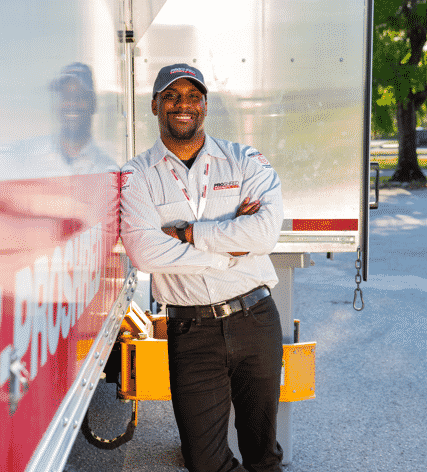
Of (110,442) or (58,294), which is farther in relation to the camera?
(110,442)

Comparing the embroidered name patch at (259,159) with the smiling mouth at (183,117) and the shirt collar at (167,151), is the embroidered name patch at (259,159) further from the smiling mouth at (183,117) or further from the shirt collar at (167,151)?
the smiling mouth at (183,117)

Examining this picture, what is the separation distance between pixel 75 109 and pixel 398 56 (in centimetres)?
2020

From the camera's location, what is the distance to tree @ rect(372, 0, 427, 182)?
19.2m

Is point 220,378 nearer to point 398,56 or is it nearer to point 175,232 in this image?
point 175,232

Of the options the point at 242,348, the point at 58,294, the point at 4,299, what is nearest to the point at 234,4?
the point at 242,348

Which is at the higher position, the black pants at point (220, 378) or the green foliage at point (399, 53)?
the green foliage at point (399, 53)

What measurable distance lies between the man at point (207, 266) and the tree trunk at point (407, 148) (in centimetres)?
2053

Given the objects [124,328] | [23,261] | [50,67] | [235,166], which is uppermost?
[50,67]

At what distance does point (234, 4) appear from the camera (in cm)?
293

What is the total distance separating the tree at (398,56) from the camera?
19.2 meters

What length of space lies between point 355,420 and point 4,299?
3.66 m

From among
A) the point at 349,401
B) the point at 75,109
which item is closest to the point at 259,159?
the point at 75,109

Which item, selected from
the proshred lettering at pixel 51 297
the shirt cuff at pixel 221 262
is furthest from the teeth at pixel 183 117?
the proshred lettering at pixel 51 297

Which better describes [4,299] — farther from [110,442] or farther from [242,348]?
[110,442]
